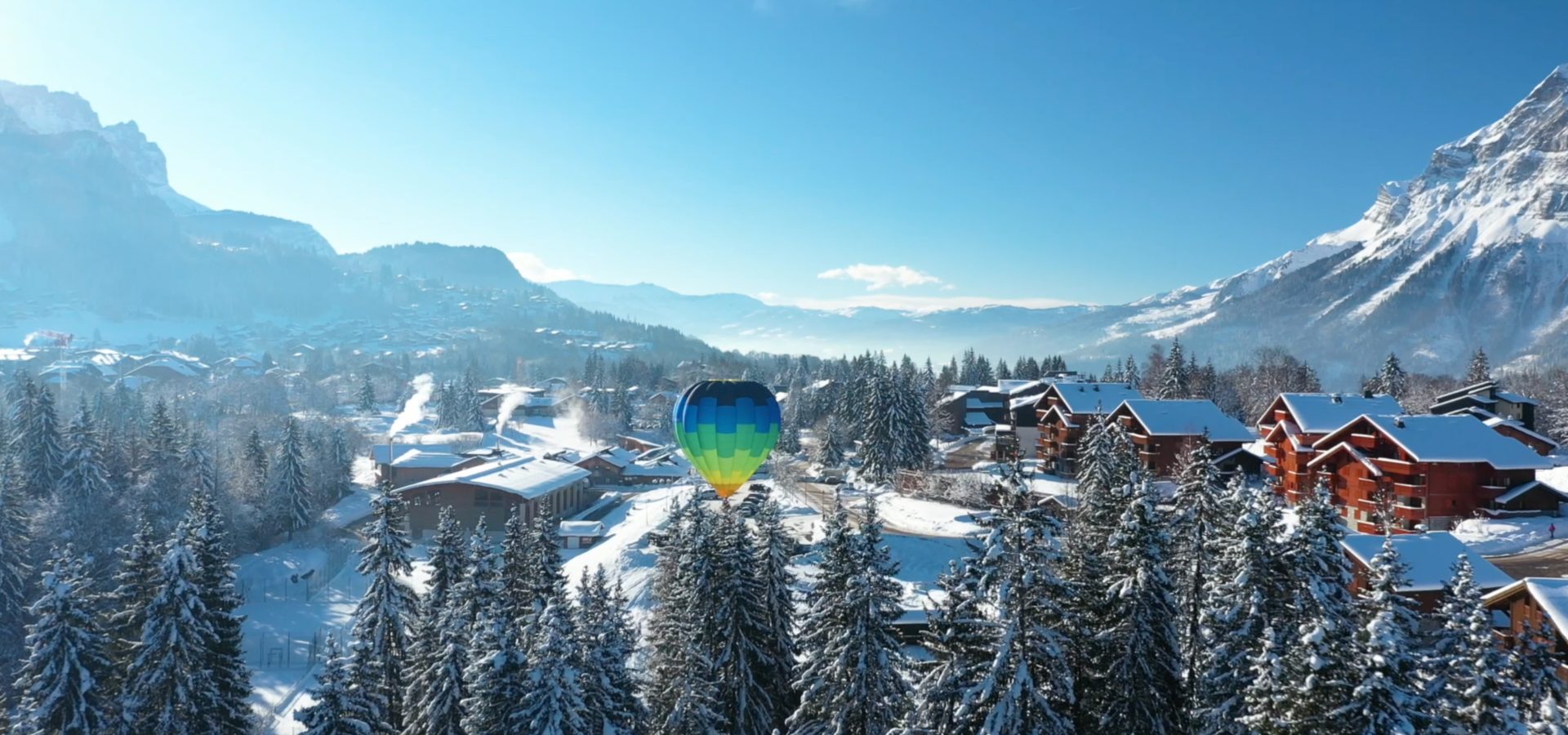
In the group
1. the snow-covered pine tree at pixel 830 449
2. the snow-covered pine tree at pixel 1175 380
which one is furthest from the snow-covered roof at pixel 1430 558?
the snow-covered pine tree at pixel 830 449

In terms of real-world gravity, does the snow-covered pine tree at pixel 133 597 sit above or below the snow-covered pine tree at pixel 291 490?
above

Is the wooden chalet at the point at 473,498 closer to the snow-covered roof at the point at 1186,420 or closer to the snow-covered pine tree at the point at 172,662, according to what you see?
the snow-covered pine tree at the point at 172,662

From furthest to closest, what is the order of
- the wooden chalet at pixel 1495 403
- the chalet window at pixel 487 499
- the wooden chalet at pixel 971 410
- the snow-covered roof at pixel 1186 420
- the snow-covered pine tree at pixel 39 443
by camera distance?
the wooden chalet at pixel 971 410 → the wooden chalet at pixel 1495 403 → the chalet window at pixel 487 499 → the snow-covered pine tree at pixel 39 443 → the snow-covered roof at pixel 1186 420

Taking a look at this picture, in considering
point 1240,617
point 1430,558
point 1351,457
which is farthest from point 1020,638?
point 1351,457

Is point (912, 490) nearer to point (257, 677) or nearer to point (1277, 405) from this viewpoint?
point (1277, 405)

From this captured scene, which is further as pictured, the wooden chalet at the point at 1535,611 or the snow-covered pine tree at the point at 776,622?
the snow-covered pine tree at the point at 776,622

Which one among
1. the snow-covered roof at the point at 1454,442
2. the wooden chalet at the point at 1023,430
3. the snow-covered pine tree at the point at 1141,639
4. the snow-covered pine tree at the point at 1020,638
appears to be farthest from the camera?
the wooden chalet at the point at 1023,430

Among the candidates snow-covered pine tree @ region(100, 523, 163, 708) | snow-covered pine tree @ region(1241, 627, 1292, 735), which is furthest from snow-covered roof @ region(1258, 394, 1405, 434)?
snow-covered pine tree @ region(100, 523, 163, 708)

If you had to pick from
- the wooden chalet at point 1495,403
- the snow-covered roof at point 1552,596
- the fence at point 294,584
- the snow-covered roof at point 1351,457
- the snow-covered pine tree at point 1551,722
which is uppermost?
the wooden chalet at point 1495,403
